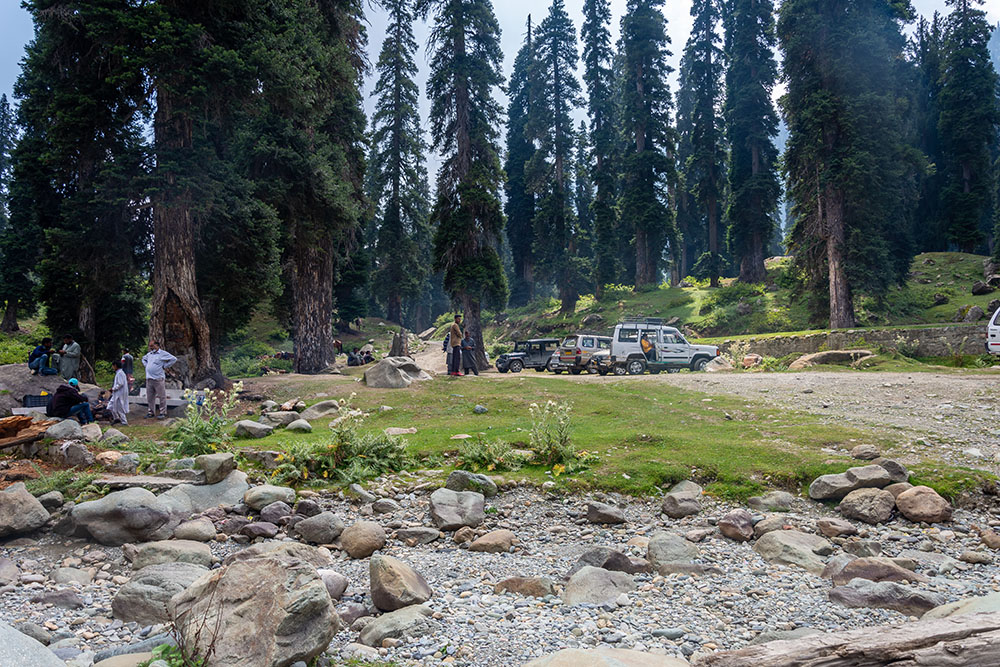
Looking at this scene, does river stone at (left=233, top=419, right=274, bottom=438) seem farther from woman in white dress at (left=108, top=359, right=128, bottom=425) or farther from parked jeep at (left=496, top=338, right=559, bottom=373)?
parked jeep at (left=496, top=338, right=559, bottom=373)

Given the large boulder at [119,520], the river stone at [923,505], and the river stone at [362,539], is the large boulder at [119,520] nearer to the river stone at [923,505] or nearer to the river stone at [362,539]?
the river stone at [362,539]

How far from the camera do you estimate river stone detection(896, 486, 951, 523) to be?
7.29m

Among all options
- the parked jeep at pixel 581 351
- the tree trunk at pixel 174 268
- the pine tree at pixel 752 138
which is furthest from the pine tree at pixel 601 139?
the tree trunk at pixel 174 268

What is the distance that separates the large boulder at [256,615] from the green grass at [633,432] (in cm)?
536

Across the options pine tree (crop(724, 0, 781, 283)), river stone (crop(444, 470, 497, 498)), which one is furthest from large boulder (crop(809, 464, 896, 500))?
pine tree (crop(724, 0, 781, 283))

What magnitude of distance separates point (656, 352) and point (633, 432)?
49.3 ft

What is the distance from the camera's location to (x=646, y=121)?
4381 centimetres

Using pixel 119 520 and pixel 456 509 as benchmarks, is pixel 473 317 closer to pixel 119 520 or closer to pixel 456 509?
pixel 456 509

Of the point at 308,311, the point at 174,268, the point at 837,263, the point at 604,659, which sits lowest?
the point at 604,659

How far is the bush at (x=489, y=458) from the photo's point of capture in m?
9.57

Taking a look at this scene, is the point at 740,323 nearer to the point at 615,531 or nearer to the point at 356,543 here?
the point at 615,531

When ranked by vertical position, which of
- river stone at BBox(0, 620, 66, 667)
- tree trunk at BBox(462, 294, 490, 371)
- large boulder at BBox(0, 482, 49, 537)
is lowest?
large boulder at BBox(0, 482, 49, 537)

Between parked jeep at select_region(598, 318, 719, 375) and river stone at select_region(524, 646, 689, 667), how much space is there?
22022mm

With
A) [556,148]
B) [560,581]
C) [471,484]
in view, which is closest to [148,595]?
[560,581]
